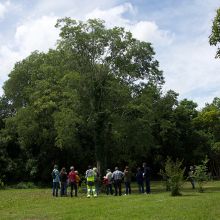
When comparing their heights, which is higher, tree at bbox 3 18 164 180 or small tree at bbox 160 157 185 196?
tree at bbox 3 18 164 180

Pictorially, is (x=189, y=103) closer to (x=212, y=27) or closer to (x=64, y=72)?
(x=64, y=72)

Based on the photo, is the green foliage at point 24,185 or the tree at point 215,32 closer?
the tree at point 215,32

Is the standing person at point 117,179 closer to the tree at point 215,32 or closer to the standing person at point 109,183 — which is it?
the standing person at point 109,183

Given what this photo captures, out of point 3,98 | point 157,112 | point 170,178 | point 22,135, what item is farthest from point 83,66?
point 3,98

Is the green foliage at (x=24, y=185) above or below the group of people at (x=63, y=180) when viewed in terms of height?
above

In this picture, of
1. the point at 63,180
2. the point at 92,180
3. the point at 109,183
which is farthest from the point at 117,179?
the point at 63,180

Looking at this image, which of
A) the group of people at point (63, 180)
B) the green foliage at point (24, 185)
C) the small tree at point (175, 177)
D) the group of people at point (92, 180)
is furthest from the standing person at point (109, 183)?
the green foliage at point (24, 185)

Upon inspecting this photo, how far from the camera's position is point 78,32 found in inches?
1398

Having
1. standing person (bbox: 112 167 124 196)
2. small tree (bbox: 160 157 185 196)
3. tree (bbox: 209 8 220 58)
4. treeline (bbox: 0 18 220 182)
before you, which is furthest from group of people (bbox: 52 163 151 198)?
tree (bbox: 209 8 220 58)

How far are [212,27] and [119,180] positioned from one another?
14.5 m

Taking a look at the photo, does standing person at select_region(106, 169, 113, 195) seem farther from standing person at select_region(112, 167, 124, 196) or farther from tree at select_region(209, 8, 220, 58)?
tree at select_region(209, 8, 220, 58)

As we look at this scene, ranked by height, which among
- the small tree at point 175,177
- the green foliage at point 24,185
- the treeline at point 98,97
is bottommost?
the small tree at point 175,177

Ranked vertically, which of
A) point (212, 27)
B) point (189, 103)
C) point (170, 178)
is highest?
point (189, 103)

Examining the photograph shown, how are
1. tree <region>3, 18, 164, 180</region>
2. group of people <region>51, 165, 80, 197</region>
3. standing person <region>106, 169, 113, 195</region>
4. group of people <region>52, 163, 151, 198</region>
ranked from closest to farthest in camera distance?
group of people <region>52, 163, 151, 198</region> < group of people <region>51, 165, 80, 197</region> < standing person <region>106, 169, 113, 195</region> < tree <region>3, 18, 164, 180</region>
